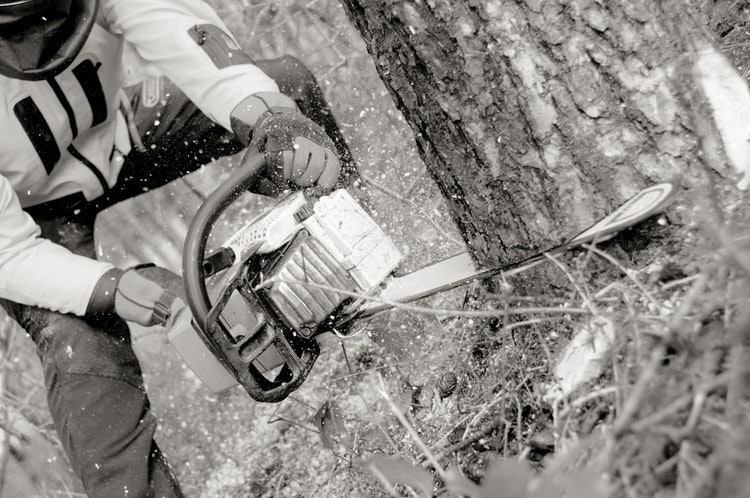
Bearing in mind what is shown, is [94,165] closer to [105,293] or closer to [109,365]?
[105,293]

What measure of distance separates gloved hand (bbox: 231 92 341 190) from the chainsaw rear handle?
93 mm

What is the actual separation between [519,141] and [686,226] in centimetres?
42

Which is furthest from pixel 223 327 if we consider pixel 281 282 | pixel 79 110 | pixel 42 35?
pixel 79 110

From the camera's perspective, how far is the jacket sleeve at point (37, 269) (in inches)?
89.0

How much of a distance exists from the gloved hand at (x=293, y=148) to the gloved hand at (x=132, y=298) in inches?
26.2

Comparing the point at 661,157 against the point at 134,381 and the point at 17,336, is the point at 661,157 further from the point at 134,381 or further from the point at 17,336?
the point at 17,336

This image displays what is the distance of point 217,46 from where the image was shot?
238 centimetres

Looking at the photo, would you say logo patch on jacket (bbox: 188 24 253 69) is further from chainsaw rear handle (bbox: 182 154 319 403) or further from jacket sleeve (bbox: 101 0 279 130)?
chainsaw rear handle (bbox: 182 154 319 403)

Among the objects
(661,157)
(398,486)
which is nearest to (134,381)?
(398,486)

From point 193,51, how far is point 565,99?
1581mm

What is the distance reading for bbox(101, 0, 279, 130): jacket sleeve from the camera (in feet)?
7.73

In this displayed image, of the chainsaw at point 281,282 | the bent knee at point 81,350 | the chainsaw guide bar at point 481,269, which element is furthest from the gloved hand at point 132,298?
the chainsaw guide bar at point 481,269

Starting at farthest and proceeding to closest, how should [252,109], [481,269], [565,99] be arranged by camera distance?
[252,109]
[481,269]
[565,99]

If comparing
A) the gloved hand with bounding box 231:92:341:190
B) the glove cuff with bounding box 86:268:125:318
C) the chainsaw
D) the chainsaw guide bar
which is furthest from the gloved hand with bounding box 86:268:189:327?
the chainsaw guide bar
